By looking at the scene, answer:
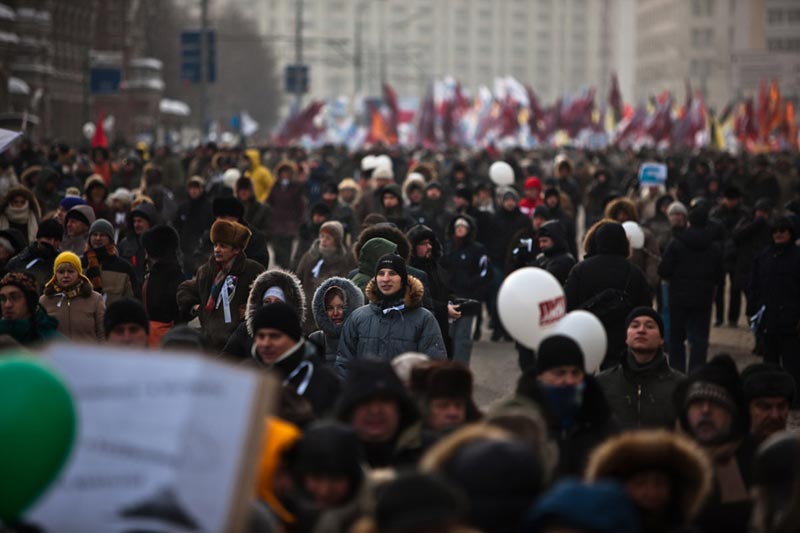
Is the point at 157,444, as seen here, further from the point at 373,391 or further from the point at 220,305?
the point at 220,305

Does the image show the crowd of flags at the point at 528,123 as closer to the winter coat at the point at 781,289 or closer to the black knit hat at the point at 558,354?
the winter coat at the point at 781,289

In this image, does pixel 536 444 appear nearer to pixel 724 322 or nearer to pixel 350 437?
pixel 350 437

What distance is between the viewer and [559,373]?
235 inches

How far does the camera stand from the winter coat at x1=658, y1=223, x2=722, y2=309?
42.3 ft

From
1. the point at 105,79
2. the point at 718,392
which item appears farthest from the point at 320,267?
the point at 105,79

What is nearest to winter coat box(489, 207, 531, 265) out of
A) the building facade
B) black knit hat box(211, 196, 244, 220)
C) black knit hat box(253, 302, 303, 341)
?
black knit hat box(211, 196, 244, 220)

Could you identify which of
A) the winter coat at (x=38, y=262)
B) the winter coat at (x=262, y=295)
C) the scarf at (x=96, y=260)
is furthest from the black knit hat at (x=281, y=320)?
the winter coat at (x=38, y=262)

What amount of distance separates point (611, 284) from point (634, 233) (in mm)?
3073

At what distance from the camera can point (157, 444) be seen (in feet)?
13.0

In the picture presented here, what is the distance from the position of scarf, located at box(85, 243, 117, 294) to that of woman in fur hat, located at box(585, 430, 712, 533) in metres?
6.17

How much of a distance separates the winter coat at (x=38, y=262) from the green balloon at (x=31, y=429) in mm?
6721

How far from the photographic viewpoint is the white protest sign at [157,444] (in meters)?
3.96

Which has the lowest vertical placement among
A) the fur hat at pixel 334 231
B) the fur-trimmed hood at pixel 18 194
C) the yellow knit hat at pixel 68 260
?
the yellow knit hat at pixel 68 260

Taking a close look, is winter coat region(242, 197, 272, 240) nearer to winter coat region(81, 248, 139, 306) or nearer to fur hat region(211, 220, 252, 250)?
winter coat region(81, 248, 139, 306)
